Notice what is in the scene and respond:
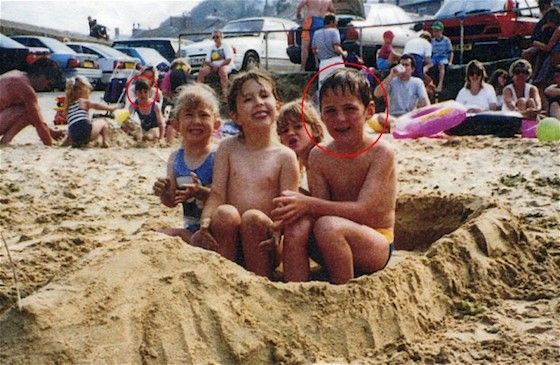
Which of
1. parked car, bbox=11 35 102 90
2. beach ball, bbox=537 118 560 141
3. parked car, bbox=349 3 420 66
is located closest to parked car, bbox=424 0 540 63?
parked car, bbox=349 3 420 66

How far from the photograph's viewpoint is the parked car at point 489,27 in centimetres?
1300

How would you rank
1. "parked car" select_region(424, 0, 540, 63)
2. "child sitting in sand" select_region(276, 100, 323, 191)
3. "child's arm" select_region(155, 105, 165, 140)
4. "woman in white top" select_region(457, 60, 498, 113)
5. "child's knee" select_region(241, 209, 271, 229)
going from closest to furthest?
"child's knee" select_region(241, 209, 271, 229), "child sitting in sand" select_region(276, 100, 323, 191), "woman in white top" select_region(457, 60, 498, 113), "child's arm" select_region(155, 105, 165, 140), "parked car" select_region(424, 0, 540, 63)

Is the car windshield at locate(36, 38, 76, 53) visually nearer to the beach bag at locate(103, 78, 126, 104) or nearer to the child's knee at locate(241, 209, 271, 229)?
the beach bag at locate(103, 78, 126, 104)

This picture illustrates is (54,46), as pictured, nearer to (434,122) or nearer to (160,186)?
(434,122)

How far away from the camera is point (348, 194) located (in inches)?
129

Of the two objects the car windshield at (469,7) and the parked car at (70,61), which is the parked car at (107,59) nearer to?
the parked car at (70,61)

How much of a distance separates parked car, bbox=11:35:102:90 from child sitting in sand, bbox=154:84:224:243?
14564mm

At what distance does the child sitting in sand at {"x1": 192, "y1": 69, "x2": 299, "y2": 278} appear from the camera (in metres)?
3.17

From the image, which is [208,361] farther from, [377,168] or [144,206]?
[144,206]

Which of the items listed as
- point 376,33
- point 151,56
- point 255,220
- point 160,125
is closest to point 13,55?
point 160,125

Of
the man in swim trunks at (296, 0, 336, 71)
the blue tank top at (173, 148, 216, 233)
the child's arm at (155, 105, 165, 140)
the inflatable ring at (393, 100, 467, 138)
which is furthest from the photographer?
the man in swim trunks at (296, 0, 336, 71)

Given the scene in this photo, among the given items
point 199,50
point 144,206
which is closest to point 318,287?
point 144,206

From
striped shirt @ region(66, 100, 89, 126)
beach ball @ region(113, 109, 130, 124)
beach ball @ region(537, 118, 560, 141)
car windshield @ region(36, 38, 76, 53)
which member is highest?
car windshield @ region(36, 38, 76, 53)

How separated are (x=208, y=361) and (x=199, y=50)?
15226 mm
